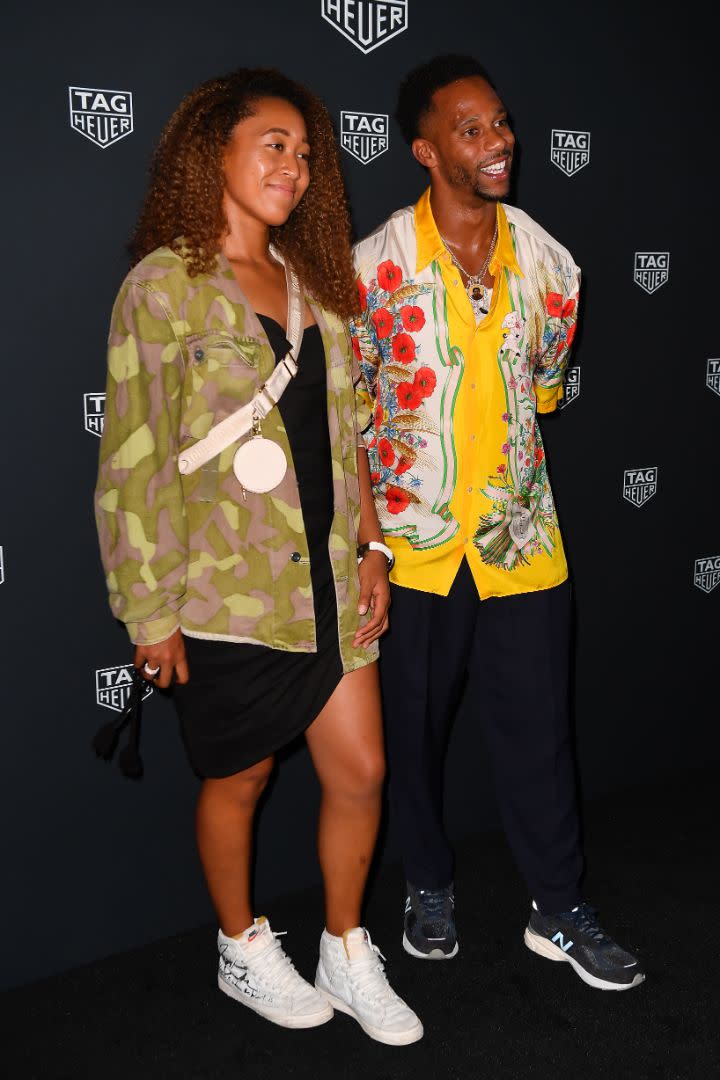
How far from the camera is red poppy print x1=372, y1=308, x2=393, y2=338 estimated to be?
2141 mm

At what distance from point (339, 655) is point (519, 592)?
45 cm

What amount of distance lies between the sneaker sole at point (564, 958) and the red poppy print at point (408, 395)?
1.18 metres

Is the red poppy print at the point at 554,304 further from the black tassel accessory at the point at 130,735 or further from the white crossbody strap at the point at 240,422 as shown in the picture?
the black tassel accessory at the point at 130,735

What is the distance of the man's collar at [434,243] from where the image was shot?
2139 mm

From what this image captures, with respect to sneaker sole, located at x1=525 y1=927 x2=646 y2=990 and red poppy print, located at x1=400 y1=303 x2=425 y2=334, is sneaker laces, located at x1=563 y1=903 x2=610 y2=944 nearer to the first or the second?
sneaker sole, located at x1=525 y1=927 x2=646 y2=990

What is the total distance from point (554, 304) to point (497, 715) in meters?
0.86

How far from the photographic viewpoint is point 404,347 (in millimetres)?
2131

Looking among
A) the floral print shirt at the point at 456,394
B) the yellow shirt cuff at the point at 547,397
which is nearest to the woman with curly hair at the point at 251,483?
the floral print shirt at the point at 456,394

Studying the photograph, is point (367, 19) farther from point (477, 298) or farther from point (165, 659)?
point (165, 659)

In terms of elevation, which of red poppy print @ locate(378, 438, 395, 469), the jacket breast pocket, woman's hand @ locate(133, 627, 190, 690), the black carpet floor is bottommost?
the black carpet floor

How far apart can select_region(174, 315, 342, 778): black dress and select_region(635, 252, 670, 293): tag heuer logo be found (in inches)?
49.6

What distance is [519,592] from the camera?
7.39 ft

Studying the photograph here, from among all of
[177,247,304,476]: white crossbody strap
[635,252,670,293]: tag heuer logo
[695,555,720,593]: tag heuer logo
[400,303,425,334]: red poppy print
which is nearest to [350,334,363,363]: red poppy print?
[400,303,425,334]: red poppy print

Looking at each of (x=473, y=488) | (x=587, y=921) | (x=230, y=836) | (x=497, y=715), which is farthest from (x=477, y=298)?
(x=587, y=921)
